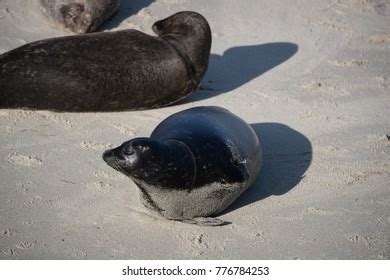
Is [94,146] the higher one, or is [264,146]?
[264,146]

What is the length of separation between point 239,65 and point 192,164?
2.45 meters

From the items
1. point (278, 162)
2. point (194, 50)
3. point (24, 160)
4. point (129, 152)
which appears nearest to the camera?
point (129, 152)

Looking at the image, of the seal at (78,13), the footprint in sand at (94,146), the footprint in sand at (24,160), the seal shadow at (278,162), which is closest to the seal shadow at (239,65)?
the seal shadow at (278,162)

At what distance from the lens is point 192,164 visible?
12.8ft

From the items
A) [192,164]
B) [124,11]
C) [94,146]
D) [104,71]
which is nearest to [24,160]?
[94,146]

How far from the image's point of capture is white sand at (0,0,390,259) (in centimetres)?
399

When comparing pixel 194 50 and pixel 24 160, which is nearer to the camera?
pixel 24 160

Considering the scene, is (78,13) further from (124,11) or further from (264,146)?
(264,146)

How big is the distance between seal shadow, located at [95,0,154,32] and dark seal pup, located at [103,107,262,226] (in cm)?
253

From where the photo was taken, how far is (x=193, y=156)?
3936mm

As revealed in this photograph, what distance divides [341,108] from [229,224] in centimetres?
181

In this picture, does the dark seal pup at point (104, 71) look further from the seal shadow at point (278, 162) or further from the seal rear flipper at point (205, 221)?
the seal rear flipper at point (205, 221)
